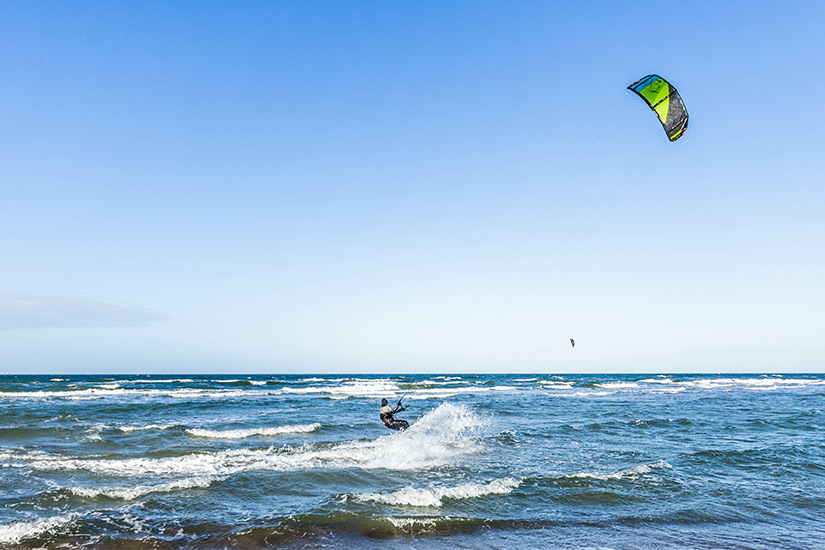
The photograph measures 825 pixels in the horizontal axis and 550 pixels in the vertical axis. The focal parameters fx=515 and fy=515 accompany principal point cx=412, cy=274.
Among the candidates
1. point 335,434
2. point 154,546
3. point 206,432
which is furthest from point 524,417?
point 154,546

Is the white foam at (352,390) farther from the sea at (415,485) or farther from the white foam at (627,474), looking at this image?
the white foam at (627,474)

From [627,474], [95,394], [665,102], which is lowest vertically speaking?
[627,474]

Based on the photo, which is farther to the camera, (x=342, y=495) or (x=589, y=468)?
(x=589, y=468)

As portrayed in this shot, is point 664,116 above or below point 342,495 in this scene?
above

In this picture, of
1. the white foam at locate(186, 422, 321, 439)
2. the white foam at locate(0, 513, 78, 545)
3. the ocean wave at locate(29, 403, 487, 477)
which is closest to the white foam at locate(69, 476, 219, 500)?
the ocean wave at locate(29, 403, 487, 477)

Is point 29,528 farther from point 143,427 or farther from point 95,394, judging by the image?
point 95,394

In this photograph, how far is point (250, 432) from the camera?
17.4 metres

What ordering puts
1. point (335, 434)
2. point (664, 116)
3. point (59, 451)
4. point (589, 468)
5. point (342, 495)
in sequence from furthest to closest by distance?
1. point (335, 434)
2. point (59, 451)
3. point (589, 468)
4. point (664, 116)
5. point (342, 495)

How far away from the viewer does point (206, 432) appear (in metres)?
17.1

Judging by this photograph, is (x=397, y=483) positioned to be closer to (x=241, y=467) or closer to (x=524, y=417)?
(x=241, y=467)

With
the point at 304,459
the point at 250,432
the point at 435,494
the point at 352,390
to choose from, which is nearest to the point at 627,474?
the point at 435,494

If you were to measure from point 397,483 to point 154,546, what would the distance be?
15.5 feet

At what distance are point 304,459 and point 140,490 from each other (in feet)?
12.9

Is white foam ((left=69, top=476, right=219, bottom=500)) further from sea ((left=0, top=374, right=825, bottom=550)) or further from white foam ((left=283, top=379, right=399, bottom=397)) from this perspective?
white foam ((left=283, top=379, right=399, bottom=397))
